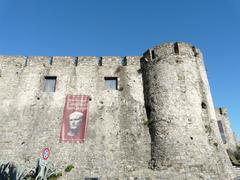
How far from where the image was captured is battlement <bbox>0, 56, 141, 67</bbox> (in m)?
14.0

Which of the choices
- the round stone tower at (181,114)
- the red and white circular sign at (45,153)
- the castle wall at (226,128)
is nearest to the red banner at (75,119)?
the red and white circular sign at (45,153)

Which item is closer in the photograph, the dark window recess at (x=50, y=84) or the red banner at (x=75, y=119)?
the red banner at (x=75, y=119)

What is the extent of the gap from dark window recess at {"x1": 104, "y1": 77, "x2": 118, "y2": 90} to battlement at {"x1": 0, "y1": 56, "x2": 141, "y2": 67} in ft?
3.43

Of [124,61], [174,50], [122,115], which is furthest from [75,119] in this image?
[174,50]

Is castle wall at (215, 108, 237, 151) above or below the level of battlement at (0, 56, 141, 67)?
below

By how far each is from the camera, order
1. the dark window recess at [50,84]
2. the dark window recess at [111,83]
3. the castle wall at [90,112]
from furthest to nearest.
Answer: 1. the dark window recess at [111,83]
2. the dark window recess at [50,84]
3. the castle wall at [90,112]

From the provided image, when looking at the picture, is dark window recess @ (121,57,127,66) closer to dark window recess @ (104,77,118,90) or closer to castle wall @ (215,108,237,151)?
dark window recess @ (104,77,118,90)

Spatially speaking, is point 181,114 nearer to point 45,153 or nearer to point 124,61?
point 124,61

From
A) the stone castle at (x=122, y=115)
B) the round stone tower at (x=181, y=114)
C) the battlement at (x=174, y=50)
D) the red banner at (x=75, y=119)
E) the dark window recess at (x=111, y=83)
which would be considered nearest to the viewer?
the round stone tower at (x=181, y=114)

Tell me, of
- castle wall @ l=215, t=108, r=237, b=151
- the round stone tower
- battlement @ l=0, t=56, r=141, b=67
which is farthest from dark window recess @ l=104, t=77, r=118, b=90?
castle wall @ l=215, t=108, r=237, b=151

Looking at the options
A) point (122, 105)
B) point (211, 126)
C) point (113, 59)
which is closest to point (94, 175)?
point (122, 105)

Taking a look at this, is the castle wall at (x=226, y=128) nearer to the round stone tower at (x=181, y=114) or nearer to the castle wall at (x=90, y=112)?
the round stone tower at (x=181, y=114)

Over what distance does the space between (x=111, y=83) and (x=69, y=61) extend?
3113mm

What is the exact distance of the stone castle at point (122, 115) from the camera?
10219 mm
